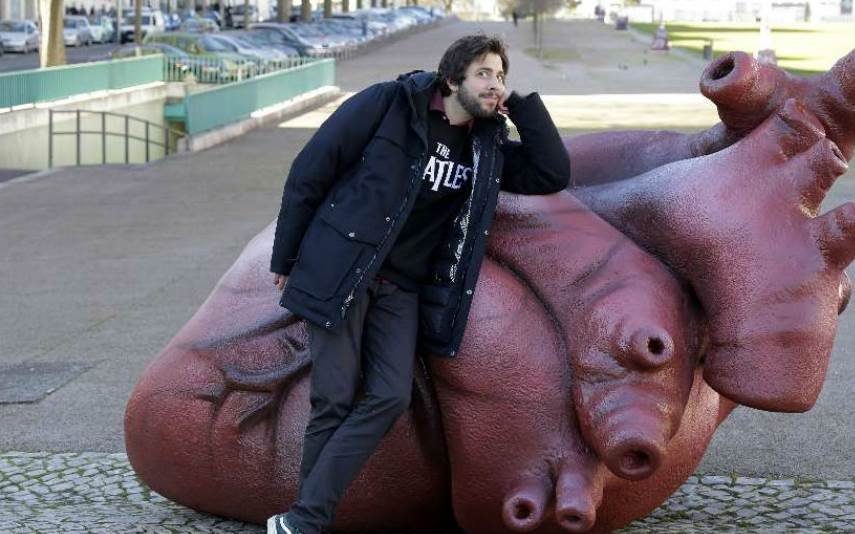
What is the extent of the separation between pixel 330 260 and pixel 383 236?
0.60ft

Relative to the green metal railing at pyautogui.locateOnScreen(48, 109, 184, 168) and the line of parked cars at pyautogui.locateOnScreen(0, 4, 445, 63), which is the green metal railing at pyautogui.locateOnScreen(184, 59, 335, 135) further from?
the line of parked cars at pyautogui.locateOnScreen(0, 4, 445, 63)

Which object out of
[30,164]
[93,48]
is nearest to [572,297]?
[30,164]

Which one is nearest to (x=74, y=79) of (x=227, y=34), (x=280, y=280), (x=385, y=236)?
(x=227, y=34)

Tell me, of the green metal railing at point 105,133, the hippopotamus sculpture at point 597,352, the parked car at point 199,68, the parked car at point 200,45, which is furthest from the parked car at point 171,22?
the hippopotamus sculpture at point 597,352

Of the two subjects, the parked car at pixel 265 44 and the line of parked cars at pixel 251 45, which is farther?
the parked car at pixel 265 44

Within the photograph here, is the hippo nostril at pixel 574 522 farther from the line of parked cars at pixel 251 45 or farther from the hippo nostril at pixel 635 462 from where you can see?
the line of parked cars at pixel 251 45

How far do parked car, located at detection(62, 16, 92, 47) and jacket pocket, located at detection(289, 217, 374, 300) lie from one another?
58.9m

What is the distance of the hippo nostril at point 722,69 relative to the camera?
4.95 metres

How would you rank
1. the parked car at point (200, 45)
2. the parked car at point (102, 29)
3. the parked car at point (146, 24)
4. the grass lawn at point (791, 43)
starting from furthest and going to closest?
the parked car at point (146, 24), the parked car at point (102, 29), the grass lawn at point (791, 43), the parked car at point (200, 45)

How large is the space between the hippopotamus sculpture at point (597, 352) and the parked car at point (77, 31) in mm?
58336

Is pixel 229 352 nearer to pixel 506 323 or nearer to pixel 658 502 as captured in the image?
pixel 506 323

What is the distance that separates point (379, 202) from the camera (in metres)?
4.57

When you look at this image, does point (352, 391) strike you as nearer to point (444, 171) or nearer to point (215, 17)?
point (444, 171)

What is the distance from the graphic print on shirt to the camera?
470 centimetres
